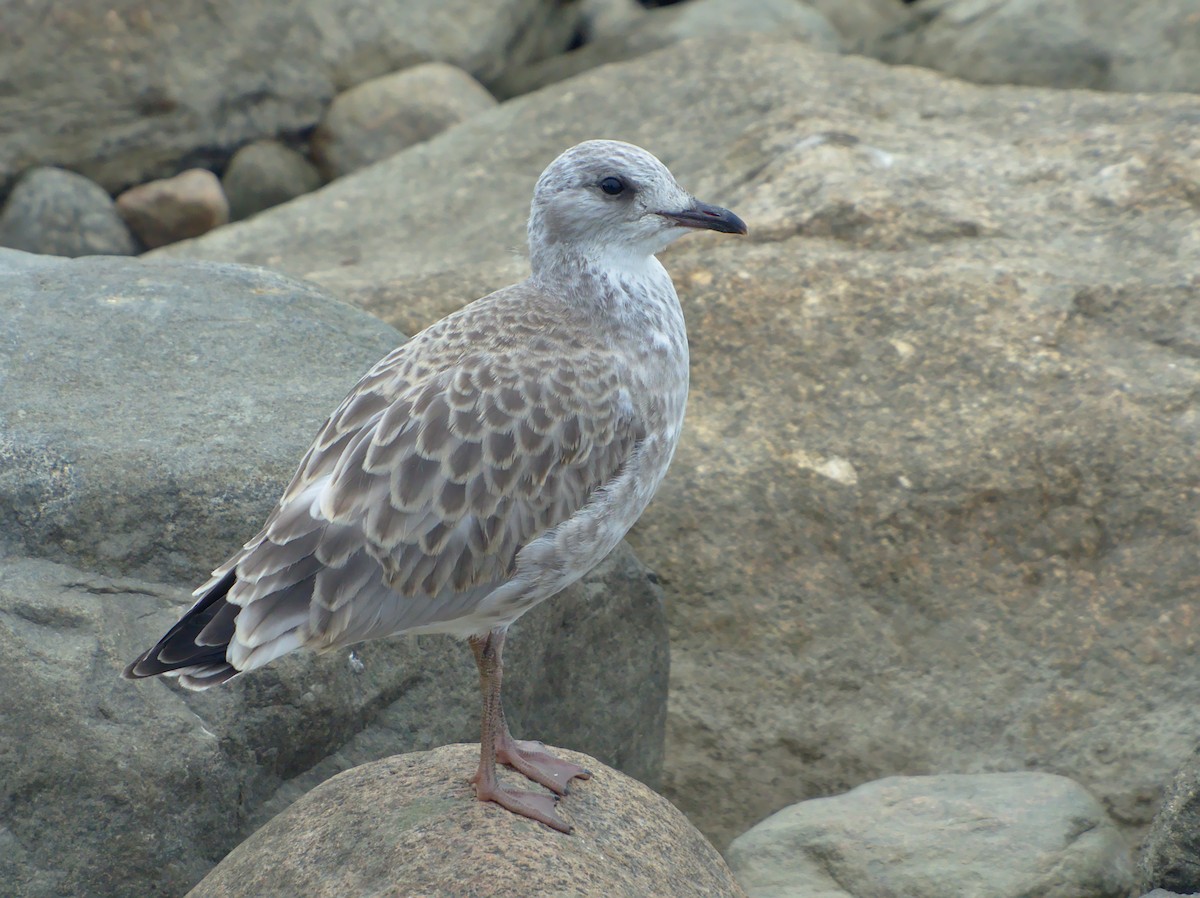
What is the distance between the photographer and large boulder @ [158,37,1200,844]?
265 inches

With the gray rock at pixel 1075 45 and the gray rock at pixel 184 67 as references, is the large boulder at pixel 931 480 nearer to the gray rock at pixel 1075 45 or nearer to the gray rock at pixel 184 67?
the gray rock at pixel 1075 45

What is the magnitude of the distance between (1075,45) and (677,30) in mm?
3272

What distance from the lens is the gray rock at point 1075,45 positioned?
11062 mm

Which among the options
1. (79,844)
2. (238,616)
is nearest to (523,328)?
(238,616)

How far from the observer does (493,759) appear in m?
4.91

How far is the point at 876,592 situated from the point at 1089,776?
1.23m

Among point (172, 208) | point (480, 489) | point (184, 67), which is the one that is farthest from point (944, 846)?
point (184, 67)

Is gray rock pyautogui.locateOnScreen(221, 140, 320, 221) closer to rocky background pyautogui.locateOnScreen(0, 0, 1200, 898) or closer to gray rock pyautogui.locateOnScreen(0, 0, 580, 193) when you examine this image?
gray rock pyautogui.locateOnScreen(0, 0, 580, 193)

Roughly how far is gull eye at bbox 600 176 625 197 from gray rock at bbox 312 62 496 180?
6.67 meters

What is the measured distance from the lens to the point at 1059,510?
22.6 feet

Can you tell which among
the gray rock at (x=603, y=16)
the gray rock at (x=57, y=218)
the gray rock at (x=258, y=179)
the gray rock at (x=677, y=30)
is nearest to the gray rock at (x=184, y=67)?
the gray rock at (x=258, y=179)

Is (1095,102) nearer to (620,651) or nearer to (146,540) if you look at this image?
(620,651)

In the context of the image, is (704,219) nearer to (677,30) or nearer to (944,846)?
(944,846)

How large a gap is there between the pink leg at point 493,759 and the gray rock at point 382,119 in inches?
299
